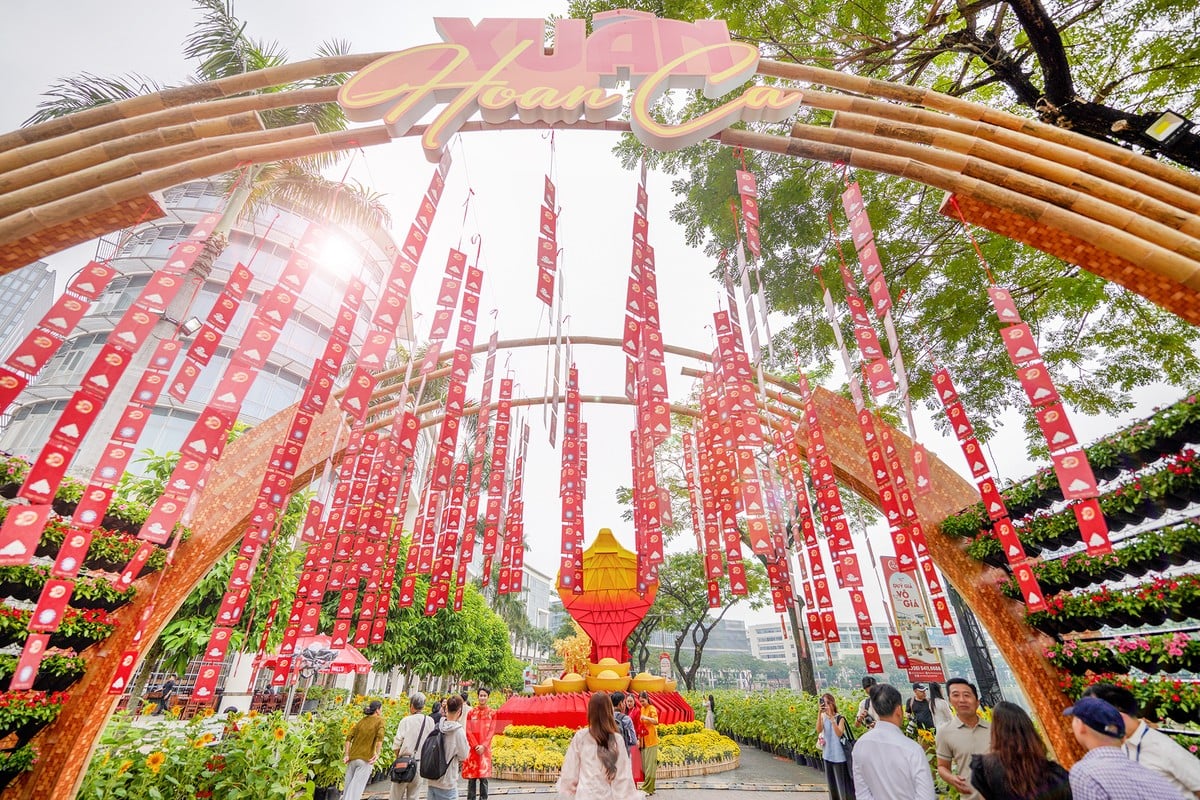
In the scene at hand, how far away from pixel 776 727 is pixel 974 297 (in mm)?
11418

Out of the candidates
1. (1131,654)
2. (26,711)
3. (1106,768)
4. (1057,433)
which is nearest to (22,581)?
(26,711)

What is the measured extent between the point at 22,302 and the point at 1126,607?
1836 inches

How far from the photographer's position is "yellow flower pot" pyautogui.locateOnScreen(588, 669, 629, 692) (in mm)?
12836

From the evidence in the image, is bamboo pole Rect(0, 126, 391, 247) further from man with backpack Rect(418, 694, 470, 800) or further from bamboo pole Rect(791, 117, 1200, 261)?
man with backpack Rect(418, 694, 470, 800)

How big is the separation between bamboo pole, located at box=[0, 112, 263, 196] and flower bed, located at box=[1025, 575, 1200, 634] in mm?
9950

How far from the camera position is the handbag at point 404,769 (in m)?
5.50

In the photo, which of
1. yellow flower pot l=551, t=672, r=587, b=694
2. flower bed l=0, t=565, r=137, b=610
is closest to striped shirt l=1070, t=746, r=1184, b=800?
flower bed l=0, t=565, r=137, b=610

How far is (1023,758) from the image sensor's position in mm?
2707

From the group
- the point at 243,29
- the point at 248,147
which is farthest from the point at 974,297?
the point at 243,29

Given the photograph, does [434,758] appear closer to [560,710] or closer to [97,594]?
A: [97,594]

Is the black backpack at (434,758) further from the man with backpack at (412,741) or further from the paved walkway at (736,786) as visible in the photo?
the paved walkway at (736,786)

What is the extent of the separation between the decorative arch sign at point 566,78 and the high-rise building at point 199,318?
13865mm

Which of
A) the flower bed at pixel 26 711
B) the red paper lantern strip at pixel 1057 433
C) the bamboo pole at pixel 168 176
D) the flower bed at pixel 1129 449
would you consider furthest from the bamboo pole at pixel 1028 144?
the flower bed at pixel 26 711

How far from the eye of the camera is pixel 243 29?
909 cm
